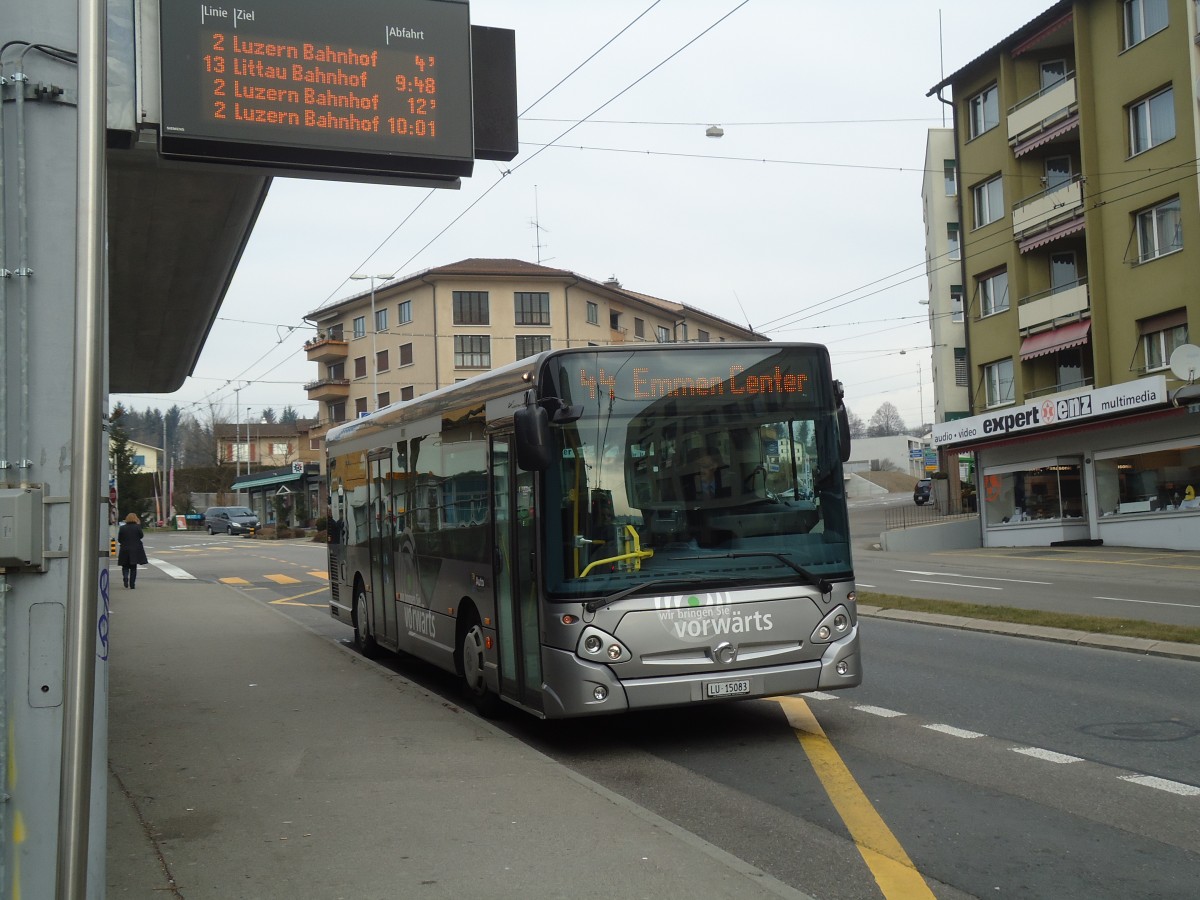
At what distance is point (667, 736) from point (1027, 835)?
3436 mm

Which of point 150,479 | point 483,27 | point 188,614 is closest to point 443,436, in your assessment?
point 483,27

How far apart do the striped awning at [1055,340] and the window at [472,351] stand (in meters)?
39.8

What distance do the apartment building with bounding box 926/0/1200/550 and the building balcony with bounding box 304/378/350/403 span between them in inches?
1765

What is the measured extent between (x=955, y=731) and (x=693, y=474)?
9.01ft

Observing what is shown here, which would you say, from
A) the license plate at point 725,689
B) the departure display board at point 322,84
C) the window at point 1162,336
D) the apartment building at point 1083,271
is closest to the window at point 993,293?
the apartment building at point 1083,271

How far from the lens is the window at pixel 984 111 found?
126 feet

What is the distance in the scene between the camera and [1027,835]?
6.11 metres

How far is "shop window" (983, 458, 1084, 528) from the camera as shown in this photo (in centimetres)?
3447

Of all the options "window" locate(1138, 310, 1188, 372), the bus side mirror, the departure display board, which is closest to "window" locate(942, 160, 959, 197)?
"window" locate(1138, 310, 1188, 372)

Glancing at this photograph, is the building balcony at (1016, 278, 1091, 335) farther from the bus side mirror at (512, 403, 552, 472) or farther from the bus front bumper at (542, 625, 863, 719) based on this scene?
the bus side mirror at (512, 403, 552, 472)

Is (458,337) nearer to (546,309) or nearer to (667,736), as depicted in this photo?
(546,309)

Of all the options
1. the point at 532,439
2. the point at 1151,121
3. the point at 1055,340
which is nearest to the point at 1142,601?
the point at 532,439

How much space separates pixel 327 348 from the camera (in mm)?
76188

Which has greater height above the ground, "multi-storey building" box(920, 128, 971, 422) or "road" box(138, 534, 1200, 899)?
"multi-storey building" box(920, 128, 971, 422)
